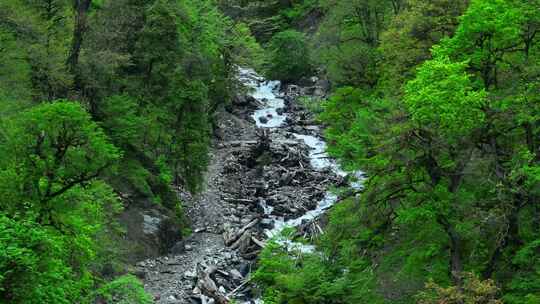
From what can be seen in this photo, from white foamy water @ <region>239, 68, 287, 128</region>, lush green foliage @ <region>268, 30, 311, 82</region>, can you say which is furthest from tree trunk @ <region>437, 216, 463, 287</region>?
lush green foliage @ <region>268, 30, 311, 82</region>

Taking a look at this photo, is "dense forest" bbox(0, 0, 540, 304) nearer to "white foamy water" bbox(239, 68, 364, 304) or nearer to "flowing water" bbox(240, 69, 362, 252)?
"white foamy water" bbox(239, 68, 364, 304)

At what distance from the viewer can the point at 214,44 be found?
131 feet

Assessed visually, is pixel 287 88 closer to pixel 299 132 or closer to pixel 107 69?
pixel 299 132

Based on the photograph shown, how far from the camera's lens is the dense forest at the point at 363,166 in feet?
53.3

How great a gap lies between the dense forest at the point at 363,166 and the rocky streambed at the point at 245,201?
1.73 m

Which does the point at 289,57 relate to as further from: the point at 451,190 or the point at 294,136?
the point at 451,190

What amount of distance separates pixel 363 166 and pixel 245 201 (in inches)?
582

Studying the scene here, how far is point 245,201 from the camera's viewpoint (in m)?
35.2

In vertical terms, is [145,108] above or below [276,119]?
above

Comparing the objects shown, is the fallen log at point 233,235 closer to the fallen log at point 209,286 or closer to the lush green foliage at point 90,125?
the lush green foliage at point 90,125

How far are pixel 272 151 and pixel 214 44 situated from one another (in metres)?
7.97

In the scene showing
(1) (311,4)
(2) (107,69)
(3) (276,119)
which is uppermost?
(2) (107,69)

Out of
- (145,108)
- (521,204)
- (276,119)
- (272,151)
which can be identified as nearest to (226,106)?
(276,119)

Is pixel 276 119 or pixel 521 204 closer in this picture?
pixel 521 204
